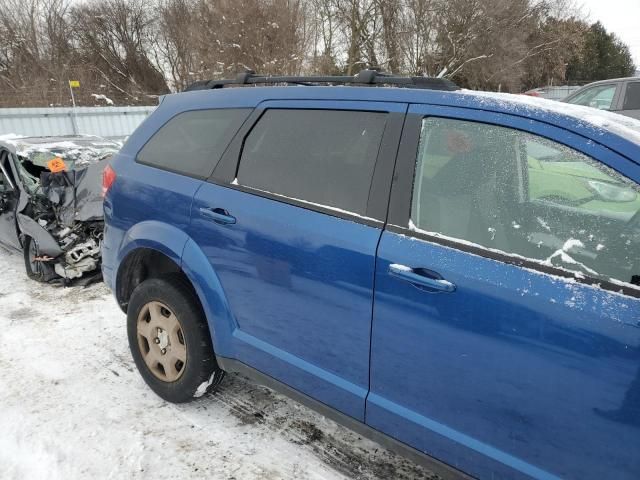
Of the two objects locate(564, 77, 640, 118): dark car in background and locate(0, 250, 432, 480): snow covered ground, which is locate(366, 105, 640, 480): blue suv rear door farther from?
locate(564, 77, 640, 118): dark car in background

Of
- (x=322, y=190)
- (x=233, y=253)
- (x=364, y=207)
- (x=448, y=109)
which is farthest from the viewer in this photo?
(x=233, y=253)

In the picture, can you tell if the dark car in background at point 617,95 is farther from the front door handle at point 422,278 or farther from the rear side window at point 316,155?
the front door handle at point 422,278

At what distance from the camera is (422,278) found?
1.73 metres

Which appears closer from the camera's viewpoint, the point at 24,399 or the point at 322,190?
the point at 322,190

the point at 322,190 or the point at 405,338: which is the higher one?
the point at 322,190

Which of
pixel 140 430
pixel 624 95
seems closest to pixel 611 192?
pixel 140 430

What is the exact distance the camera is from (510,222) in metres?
1.72

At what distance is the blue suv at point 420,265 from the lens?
1491 mm

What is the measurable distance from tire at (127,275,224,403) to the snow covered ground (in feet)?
0.56

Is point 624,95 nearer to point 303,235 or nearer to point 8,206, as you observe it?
point 303,235

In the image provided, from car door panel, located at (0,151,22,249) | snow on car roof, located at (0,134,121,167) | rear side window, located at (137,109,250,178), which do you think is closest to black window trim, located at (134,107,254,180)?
rear side window, located at (137,109,250,178)

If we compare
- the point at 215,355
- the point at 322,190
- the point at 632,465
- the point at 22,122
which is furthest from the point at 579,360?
the point at 22,122

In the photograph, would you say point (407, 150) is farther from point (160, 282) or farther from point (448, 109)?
point (160, 282)

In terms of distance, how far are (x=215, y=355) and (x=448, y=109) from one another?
1737 mm
